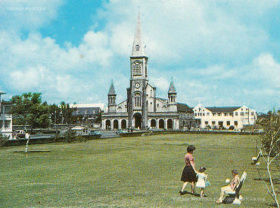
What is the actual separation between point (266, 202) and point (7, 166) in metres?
14.3

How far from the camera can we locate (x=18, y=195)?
1119 cm

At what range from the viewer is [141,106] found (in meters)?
106

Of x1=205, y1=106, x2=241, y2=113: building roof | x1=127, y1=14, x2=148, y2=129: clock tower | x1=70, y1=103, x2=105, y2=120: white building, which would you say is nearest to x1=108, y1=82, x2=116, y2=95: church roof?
x1=127, y1=14, x2=148, y2=129: clock tower

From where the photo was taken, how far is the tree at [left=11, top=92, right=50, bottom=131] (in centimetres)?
5466

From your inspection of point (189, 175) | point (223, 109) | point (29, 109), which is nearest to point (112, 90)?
point (223, 109)

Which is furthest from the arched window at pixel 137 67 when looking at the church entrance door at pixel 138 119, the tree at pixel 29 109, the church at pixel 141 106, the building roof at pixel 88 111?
the building roof at pixel 88 111

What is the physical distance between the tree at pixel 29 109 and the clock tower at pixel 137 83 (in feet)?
166

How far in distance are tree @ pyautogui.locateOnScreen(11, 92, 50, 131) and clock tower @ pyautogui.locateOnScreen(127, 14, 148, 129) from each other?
50681 millimetres

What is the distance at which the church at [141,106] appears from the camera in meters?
105

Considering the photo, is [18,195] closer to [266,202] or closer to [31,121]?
[266,202]

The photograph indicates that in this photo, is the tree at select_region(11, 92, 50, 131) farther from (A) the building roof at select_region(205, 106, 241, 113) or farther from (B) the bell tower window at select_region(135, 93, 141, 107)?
(A) the building roof at select_region(205, 106, 241, 113)

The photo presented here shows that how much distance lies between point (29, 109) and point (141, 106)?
54020 millimetres

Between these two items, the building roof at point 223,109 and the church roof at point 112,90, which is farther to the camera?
the building roof at point 223,109

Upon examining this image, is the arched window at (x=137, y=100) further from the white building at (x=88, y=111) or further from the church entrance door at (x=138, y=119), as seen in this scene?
the white building at (x=88, y=111)
